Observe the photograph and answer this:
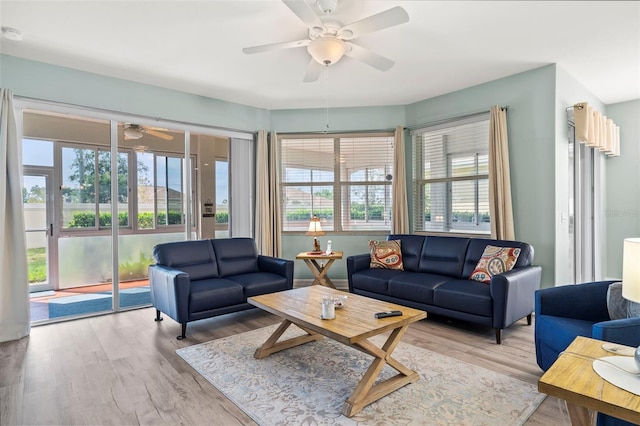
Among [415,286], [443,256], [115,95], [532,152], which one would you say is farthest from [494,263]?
[115,95]

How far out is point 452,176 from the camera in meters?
5.08

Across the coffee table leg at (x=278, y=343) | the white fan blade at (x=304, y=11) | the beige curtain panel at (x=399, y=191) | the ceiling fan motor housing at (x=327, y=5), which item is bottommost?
the coffee table leg at (x=278, y=343)

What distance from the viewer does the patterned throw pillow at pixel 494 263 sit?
3.60 meters

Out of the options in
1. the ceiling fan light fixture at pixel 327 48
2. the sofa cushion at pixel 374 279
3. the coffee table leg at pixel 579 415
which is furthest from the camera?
the sofa cushion at pixel 374 279

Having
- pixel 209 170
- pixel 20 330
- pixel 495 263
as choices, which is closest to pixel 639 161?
pixel 495 263

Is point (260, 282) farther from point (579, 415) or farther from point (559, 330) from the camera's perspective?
point (579, 415)

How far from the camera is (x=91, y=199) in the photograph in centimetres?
432

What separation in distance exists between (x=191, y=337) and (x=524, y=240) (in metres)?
3.99

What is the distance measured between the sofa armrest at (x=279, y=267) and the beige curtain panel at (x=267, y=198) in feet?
3.08

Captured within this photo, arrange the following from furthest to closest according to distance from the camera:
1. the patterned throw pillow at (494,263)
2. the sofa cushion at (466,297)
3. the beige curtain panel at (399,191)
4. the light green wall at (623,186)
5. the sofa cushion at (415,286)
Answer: the beige curtain panel at (399,191), the light green wall at (623,186), the sofa cushion at (415,286), the patterned throw pillow at (494,263), the sofa cushion at (466,297)

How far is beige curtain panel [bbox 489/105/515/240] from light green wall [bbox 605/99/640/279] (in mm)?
2529

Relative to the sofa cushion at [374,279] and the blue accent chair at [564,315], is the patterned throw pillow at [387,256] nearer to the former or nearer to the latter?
the sofa cushion at [374,279]

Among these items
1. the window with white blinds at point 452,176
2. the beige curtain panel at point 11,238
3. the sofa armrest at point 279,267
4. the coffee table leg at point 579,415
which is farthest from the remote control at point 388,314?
the beige curtain panel at point 11,238

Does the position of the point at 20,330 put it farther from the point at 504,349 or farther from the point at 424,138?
the point at 424,138
